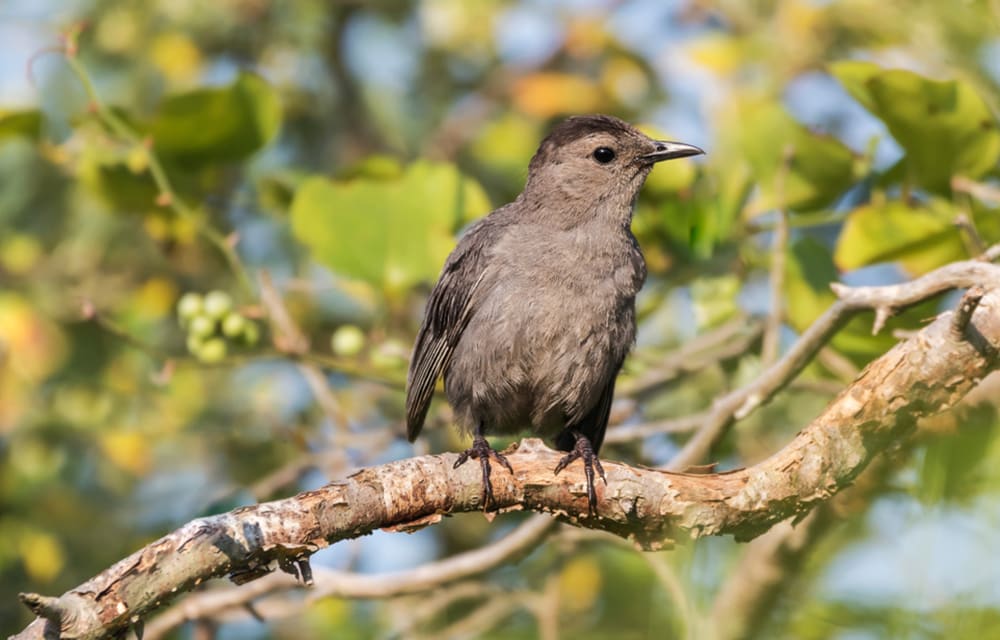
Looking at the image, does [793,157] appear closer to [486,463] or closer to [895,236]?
[895,236]

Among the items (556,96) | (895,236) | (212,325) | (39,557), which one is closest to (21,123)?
(212,325)

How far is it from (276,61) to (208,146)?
7.40 feet

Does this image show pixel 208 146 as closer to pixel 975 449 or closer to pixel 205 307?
pixel 205 307

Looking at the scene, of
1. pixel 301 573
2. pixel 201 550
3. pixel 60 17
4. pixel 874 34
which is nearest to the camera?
pixel 201 550

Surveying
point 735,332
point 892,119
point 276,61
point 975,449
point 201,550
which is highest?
point 276,61

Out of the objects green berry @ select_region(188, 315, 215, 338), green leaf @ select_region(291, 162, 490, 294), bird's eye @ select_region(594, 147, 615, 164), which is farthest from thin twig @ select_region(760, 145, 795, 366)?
green berry @ select_region(188, 315, 215, 338)

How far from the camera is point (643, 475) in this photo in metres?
3.06

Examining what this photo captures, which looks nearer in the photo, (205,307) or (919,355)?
(919,355)

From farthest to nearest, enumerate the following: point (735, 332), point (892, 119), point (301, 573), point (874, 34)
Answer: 1. point (874, 34)
2. point (735, 332)
3. point (892, 119)
4. point (301, 573)

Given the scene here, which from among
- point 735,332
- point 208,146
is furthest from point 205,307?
point 735,332

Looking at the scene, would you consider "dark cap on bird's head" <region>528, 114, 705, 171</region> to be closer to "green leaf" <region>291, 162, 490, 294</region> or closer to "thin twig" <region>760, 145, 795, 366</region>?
"green leaf" <region>291, 162, 490, 294</region>

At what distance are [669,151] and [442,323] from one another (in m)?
1.14

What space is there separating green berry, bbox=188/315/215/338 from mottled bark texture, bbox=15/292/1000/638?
188 centimetres

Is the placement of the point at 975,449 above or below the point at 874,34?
below
